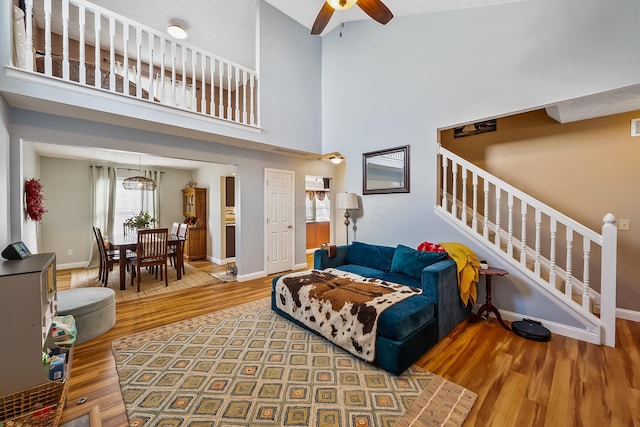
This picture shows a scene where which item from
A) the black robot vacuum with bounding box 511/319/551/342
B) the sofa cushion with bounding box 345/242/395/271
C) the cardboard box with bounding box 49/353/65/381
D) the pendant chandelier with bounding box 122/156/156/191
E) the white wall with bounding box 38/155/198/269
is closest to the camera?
the cardboard box with bounding box 49/353/65/381

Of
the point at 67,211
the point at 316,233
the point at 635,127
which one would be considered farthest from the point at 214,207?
the point at 635,127

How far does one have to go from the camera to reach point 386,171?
3.92 m

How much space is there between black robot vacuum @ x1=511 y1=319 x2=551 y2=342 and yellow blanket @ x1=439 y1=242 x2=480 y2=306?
1.44 ft

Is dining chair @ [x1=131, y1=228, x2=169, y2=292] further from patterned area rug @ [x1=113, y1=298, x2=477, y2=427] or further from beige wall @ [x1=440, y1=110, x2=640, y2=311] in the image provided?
beige wall @ [x1=440, y1=110, x2=640, y2=311]

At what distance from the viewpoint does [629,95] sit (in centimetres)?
236

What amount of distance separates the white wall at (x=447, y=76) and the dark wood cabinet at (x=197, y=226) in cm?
352

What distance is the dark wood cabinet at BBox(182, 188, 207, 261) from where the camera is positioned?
20.0 ft

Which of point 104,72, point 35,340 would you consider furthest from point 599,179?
point 104,72

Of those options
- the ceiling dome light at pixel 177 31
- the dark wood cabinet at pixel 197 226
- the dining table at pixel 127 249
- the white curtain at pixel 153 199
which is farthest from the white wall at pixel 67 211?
the ceiling dome light at pixel 177 31

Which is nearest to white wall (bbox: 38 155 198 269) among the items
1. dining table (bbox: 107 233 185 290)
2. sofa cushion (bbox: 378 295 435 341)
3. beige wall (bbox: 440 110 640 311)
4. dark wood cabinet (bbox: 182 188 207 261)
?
dining table (bbox: 107 233 185 290)

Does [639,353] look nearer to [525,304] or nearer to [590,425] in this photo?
[525,304]

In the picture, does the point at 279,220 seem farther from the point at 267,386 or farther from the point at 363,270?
the point at 267,386

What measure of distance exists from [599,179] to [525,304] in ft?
5.89

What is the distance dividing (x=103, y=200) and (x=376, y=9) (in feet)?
21.7
